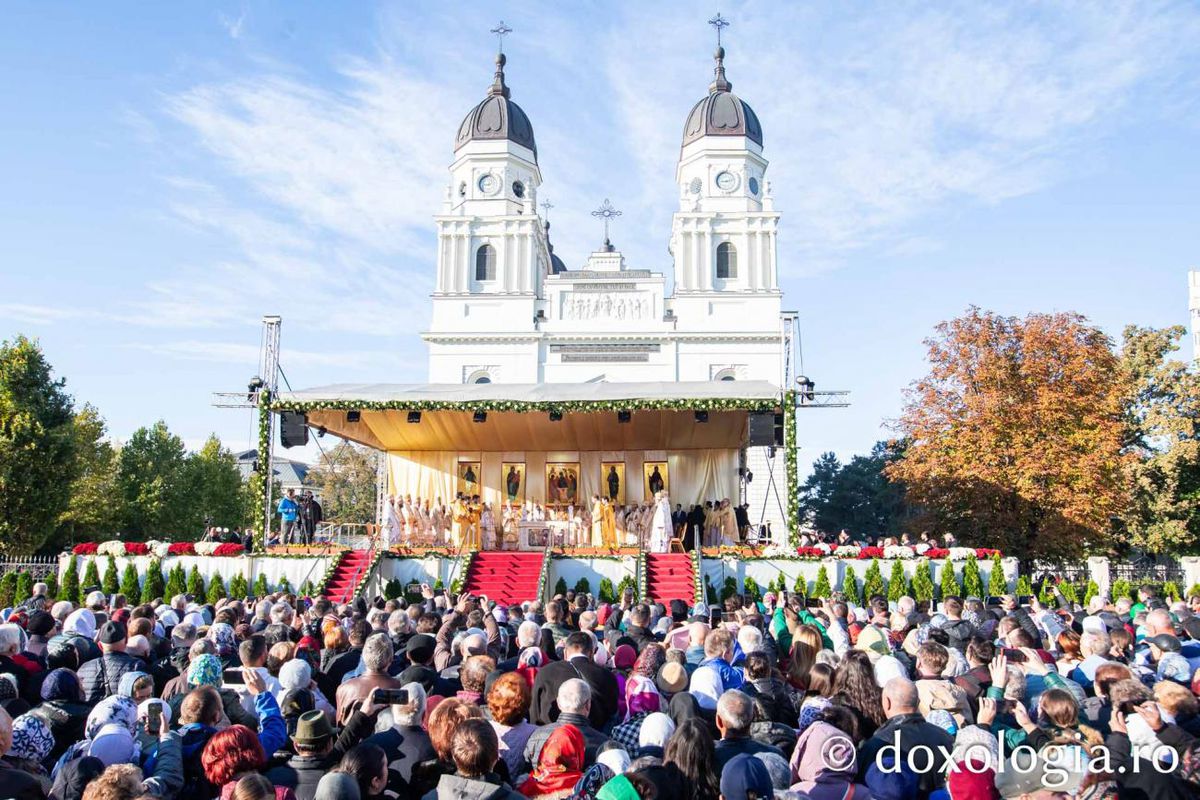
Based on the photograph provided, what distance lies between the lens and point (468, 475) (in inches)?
1113

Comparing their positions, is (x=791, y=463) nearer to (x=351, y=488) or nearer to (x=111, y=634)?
(x=111, y=634)

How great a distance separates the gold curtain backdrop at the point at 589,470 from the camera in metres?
28.0

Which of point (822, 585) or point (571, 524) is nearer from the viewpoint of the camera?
point (822, 585)

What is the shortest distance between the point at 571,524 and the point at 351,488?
106ft

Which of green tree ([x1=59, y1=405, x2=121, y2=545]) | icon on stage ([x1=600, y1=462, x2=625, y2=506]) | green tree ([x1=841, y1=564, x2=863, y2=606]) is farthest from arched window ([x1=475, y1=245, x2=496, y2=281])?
green tree ([x1=841, y1=564, x2=863, y2=606])

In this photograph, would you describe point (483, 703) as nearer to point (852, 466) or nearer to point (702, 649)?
point (702, 649)

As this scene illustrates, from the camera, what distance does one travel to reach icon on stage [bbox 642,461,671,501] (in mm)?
28031

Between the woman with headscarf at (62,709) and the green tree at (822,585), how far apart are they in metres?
15.7

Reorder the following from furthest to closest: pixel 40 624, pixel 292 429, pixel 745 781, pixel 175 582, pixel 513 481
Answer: pixel 513 481 < pixel 292 429 < pixel 175 582 < pixel 40 624 < pixel 745 781

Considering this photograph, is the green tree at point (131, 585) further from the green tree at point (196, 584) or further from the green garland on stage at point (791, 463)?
the green garland on stage at point (791, 463)

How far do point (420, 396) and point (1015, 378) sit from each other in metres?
18.5

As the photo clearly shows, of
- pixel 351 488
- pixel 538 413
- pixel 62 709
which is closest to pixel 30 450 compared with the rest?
pixel 538 413

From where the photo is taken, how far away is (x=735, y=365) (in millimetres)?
44938

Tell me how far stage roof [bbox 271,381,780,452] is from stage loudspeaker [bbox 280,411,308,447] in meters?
0.32
